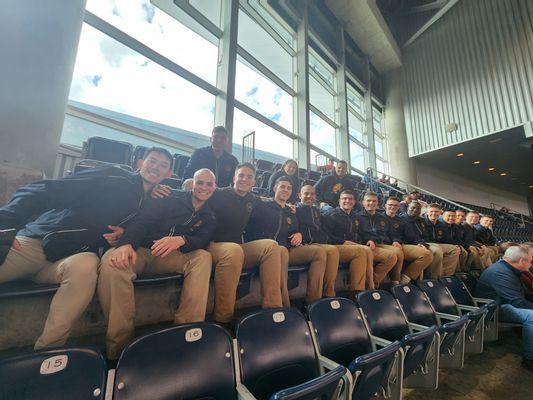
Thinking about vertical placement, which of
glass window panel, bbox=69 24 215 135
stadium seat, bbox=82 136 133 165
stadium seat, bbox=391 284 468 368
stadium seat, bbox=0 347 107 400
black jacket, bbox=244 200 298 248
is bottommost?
stadium seat, bbox=391 284 468 368

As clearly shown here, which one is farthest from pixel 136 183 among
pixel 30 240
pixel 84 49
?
pixel 84 49

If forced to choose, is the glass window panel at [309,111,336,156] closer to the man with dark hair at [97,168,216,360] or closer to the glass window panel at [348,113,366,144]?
the glass window panel at [348,113,366,144]

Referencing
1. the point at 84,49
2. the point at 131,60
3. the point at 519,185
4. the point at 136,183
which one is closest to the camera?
the point at 136,183

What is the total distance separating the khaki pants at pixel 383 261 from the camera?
2.38 m

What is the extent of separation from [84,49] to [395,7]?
11.1m

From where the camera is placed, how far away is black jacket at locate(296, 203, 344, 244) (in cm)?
222

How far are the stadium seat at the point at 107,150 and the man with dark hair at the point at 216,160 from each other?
2.12ft

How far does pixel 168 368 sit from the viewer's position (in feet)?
2.66

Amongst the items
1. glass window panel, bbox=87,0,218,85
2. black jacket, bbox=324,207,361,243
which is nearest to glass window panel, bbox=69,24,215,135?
glass window panel, bbox=87,0,218,85

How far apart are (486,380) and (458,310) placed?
2.13ft

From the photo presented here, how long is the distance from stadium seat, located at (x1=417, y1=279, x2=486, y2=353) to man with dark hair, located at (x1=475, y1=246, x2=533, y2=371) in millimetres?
312

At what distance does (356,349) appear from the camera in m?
1.30

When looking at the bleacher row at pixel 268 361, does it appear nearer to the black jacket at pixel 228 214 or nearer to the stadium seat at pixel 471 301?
the stadium seat at pixel 471 301

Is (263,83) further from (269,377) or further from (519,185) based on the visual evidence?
(519,185)
